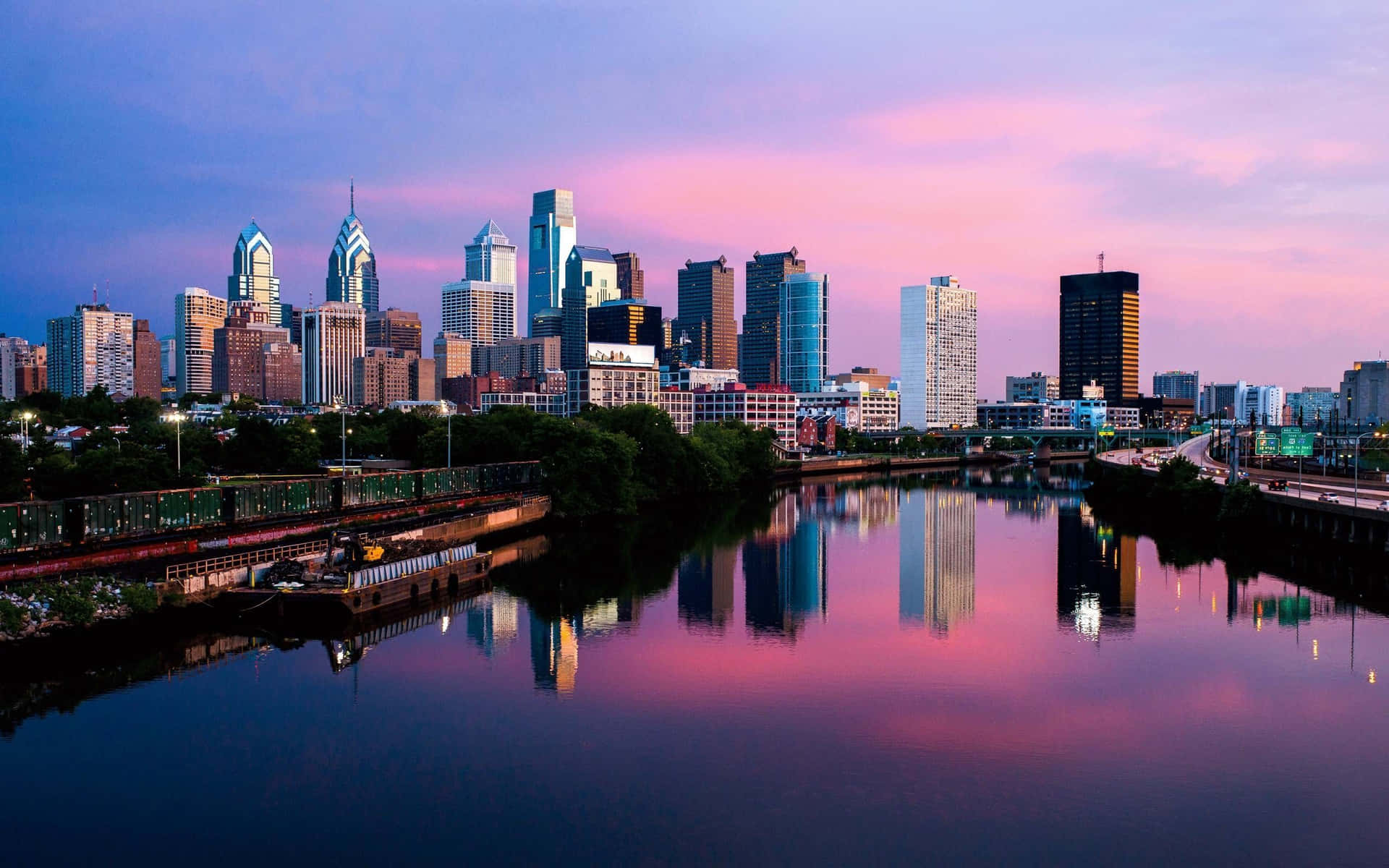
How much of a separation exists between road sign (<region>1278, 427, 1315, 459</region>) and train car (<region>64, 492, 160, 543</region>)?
9819cm

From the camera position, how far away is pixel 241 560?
168ft

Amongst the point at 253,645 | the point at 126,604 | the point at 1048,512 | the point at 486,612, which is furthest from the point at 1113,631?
the point at 1048,512

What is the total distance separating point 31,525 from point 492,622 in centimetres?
1867

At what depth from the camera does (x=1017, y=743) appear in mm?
32969

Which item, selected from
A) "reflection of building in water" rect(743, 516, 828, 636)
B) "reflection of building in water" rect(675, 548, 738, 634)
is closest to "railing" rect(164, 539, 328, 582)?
"reflection of building in water" rect(675, 548, 738, 634)

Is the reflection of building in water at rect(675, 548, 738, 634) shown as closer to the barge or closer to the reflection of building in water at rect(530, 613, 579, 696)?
the reflection of building in water at rect(530, 613, 579, 696)

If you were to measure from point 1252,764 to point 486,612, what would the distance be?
106 ft

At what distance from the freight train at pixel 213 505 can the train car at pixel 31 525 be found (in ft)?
0.09

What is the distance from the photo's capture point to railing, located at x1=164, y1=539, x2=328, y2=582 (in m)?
46.2

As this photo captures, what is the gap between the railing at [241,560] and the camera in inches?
1818

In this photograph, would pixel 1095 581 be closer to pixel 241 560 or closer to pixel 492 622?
pixel 492 622

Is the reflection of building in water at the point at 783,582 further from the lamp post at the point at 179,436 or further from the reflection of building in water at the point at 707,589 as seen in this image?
the lamp post at the point at 179,436

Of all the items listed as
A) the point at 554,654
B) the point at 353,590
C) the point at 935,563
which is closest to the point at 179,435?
the point at 353,590

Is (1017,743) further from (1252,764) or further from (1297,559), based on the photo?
(1297,559)
